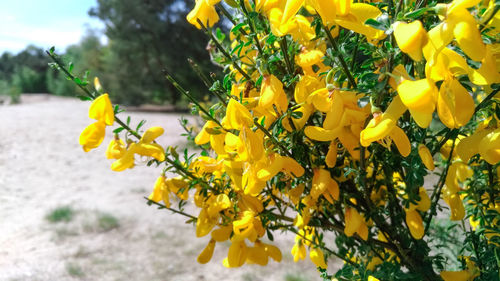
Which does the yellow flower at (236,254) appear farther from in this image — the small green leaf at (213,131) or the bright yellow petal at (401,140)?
the bright yellow petal at (401,140)

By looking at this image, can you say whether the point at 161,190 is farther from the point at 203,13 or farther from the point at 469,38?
the point at 469,38

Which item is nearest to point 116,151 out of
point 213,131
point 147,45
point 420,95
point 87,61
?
point 213,131

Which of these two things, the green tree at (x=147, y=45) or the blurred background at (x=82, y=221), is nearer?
the blurred background at (x=82, y=221)

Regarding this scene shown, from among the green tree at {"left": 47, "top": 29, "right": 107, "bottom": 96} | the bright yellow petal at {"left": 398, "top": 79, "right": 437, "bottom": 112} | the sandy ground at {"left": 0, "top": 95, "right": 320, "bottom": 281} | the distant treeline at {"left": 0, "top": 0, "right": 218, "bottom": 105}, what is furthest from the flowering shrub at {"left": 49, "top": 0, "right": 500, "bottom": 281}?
the green tree at {"left": 47, "top": 29, "right": 107, "bottom": 96}

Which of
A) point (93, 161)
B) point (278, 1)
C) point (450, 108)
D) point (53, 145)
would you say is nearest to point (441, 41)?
point (450, 108)

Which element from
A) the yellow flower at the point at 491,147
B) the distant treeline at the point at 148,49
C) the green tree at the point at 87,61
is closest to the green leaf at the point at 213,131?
the yellow flower at the point at 491,147

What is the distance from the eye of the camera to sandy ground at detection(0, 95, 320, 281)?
6.75 feet

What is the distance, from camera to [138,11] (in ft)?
32.4

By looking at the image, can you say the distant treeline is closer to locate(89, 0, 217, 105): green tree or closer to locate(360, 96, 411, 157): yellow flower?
locate(89, 0, 217, 105): green tree

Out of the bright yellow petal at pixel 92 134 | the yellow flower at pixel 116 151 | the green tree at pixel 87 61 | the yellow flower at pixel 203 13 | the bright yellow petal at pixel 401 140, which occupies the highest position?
the green tree at pixel 87 61

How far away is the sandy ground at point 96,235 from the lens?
206 cm

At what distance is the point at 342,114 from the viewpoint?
0.48 m

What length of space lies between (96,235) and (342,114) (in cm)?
245

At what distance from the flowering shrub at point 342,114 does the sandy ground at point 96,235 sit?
1345mm
